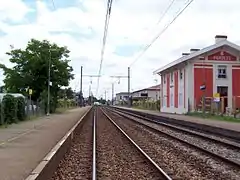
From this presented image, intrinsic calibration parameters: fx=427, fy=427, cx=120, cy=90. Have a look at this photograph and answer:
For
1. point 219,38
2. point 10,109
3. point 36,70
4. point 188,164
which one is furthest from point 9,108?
point 219,38

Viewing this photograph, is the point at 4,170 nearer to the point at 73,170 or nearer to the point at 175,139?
the point at 73,170

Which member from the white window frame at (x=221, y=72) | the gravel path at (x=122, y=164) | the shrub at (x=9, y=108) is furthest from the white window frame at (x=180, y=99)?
the gravel path at (x=122, y=164)

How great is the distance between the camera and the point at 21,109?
31141 mm

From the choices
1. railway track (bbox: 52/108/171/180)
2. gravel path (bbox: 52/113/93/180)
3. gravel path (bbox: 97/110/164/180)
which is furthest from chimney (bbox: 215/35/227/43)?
gravel path (bbox: 52/113/93/180)

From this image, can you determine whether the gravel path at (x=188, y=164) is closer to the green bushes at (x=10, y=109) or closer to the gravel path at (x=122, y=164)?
the gravel path at (x=122, y=164)

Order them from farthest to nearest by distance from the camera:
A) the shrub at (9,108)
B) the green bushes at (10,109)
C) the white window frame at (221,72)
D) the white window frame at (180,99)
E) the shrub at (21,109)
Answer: the white window frame at (180,99) < the white window frame at (221,72) < the shrub at (21,109) < the shrub at (9,108) < the green bushes at (10,109)

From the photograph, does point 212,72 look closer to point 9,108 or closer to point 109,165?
point 9,108

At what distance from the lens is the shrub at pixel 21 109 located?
30272 mm

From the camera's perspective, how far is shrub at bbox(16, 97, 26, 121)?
30.3m

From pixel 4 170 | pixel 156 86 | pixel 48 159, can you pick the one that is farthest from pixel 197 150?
pixel 156 86

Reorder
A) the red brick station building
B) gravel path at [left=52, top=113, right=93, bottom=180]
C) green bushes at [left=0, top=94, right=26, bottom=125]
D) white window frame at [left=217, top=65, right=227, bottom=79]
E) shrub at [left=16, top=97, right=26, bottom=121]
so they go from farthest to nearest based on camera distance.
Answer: white window frame at [left=217, top=65, right=227, bottom=79] → the red brick station building → shrub at [left=16, top=97, right=26, bottom=121] → green bushes at [left=0, top=94, right=26, bottom=125] → gravel path at [left=52, top=113, right=93, bottom=180]

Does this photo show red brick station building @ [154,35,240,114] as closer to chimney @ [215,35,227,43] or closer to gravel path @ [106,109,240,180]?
chimney @ [215,35,227,43]

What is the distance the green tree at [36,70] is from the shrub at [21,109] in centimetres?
2165

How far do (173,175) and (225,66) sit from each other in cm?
4123
